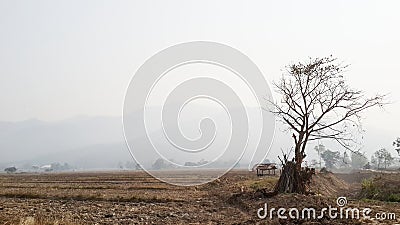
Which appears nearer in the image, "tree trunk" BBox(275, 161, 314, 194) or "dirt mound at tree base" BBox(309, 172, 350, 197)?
"tree trunk" BBox(275, 161, 314, 194)

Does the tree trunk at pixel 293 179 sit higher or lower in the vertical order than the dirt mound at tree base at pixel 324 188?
higher

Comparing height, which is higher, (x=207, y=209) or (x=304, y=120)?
(x=304, y=120)

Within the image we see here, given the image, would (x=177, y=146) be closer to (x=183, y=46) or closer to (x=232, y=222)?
(x=183, y=46)

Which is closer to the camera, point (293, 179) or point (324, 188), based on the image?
point (293, 179)

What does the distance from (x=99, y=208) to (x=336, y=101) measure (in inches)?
603

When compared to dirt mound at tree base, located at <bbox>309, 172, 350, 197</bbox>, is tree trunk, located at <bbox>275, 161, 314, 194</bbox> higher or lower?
higher

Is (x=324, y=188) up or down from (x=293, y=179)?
down

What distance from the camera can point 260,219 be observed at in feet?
50.2

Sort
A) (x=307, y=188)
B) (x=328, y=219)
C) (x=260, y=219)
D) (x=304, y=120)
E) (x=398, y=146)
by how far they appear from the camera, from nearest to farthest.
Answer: (x=328, y=219), (x=260, y=219), (x=307, y=188), (x=304, y=120), (x=398, y=146)

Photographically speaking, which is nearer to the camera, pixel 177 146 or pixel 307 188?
pixel 307 188

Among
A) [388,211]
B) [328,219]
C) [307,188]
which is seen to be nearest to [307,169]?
[307,188]

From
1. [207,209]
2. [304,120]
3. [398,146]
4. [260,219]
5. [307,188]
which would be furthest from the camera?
[398,146]

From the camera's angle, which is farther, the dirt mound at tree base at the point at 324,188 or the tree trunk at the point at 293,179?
the dirt mound at tree base at the point at 324,188

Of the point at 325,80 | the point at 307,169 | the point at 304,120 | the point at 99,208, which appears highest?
the point at 325,80
